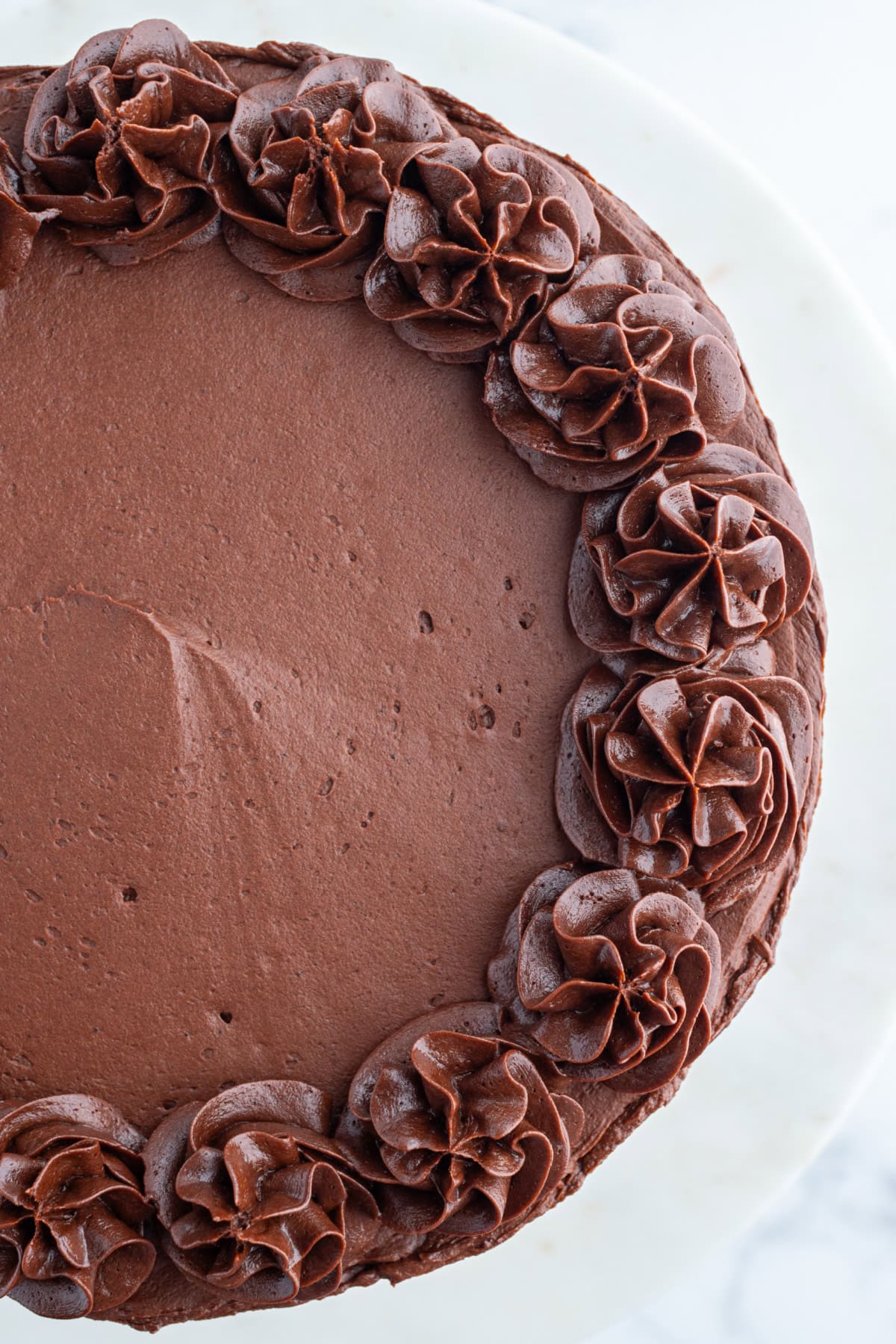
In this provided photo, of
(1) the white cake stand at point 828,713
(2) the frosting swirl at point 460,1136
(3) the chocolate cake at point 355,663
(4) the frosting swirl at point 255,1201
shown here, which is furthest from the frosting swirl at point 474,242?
(4) the frosting swirl at point 255,1201

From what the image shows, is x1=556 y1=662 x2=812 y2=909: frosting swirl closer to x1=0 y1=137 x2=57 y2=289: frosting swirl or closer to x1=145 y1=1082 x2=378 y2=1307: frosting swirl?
x1=145 y1=1082 x2=378 y2=1307: frosting swirl

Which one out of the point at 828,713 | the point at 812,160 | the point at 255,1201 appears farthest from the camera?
the point at 812,160

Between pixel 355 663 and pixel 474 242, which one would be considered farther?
pixel 355 663

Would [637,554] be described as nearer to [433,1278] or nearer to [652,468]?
[652,468]

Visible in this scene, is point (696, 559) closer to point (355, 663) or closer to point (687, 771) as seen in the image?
point (687, 771)

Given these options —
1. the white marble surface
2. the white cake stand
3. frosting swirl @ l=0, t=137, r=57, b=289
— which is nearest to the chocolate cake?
frosting swirl @ l=0, t=137, r=57, b=289

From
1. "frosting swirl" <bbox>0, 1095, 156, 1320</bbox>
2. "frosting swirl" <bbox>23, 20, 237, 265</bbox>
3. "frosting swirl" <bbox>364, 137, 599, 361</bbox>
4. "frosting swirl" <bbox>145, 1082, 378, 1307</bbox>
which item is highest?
"frosting swirl" <bbox>364, 137, 599, 361</bbox>

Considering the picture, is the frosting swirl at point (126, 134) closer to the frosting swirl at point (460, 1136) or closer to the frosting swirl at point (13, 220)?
the frosting swirl at point (13, 220)

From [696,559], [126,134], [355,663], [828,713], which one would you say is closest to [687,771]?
[696,559]
